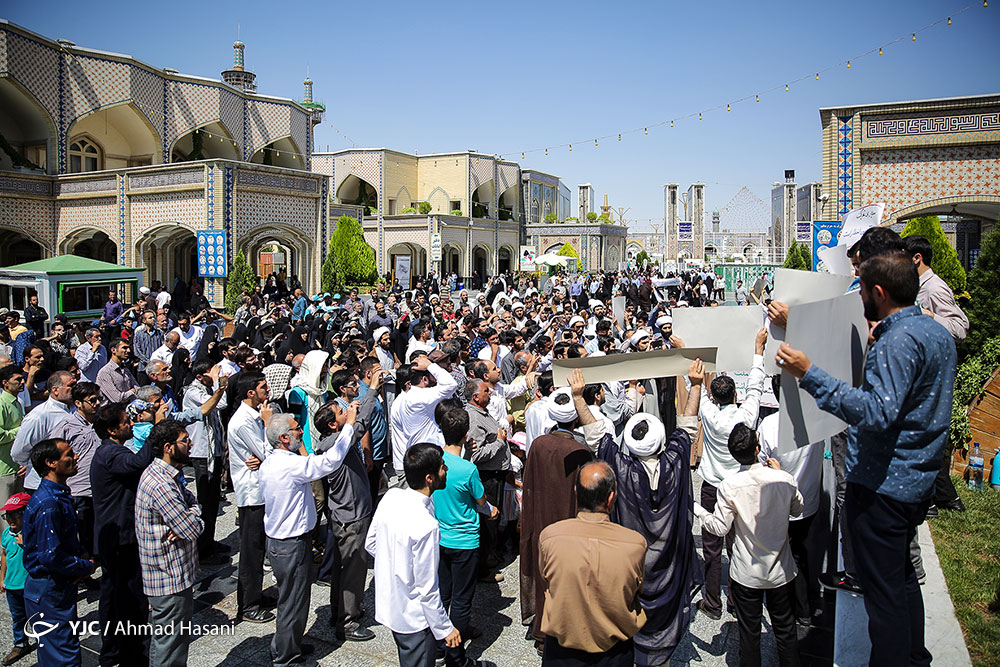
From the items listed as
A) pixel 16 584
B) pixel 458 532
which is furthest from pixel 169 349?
pixel 458 532

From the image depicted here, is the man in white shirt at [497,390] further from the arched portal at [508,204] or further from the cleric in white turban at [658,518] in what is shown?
the arched portal at [508,204]

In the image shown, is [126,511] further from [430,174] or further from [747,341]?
[430,174]

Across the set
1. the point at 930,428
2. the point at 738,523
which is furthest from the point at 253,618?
the point at 930,428

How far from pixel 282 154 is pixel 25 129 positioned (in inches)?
340

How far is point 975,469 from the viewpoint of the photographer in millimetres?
6250

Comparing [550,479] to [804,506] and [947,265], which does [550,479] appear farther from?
[947,265]

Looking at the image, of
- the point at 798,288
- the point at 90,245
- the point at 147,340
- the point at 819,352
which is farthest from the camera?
the point at 90,245

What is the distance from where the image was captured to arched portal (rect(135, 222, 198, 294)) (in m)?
22.0

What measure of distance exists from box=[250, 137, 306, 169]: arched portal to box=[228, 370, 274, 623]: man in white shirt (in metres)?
24.4

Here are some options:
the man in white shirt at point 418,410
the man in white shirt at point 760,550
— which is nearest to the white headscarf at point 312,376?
the man in white shirt at point 418,410

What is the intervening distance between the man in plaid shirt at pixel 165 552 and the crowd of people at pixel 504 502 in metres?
0.01

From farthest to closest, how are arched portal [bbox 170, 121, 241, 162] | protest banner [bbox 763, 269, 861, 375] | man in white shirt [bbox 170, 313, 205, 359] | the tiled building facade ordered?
arched portal [bbox 170, 121, 241, 162]
the tiled building facade
man in white shirt [bbox 170, 313, 205, 359]
protest banner [bbox 763, 269, 861, 375]

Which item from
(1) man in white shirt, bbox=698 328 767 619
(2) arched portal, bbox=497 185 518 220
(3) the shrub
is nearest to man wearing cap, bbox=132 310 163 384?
(1) man in white shirt, bbox=698 328 767 619

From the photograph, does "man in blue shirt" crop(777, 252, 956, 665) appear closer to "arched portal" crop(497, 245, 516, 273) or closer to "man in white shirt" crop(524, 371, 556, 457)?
"man in white shirt" crop(524, 371, 556, 457)
